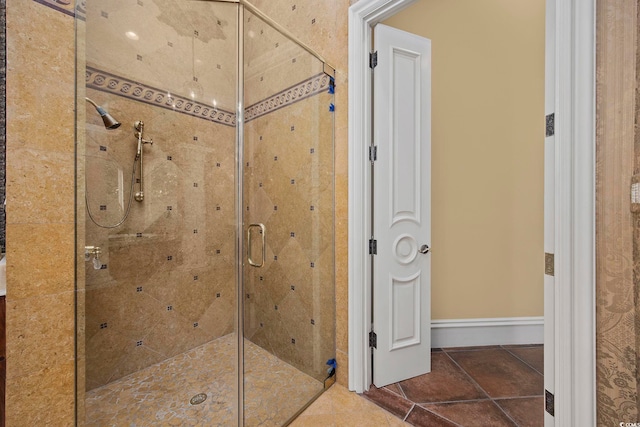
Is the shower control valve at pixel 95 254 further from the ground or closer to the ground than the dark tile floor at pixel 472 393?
further from the ground

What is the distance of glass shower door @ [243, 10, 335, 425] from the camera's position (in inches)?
59.1

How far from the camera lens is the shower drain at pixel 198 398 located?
1.47 meters

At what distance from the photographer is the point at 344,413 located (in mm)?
1462

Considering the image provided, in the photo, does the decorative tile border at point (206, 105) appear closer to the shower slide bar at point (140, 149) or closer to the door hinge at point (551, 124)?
the shower slide bar at point (140, 149)

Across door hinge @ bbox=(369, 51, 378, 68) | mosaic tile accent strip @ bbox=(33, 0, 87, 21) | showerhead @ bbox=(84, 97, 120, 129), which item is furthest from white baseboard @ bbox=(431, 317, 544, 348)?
mosaic tile accent strip @ bbox=(33, 0, 87, 21)

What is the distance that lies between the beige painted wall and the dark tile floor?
1.19ft

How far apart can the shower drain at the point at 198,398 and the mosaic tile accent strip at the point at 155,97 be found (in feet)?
5.13

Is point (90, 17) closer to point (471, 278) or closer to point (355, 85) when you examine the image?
point (355, 85)

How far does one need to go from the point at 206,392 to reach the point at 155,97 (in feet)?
5.94

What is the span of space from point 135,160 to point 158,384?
1347 mm

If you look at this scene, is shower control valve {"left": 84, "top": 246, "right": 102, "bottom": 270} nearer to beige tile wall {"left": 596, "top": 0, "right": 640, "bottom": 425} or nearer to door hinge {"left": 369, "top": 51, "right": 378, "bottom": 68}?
door hinge {"left": 369, "top": 51, "right": 378, "bottom": 68}

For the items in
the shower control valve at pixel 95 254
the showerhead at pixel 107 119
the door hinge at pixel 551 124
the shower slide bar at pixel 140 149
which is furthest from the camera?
the shower slide bar at pixel 140 149

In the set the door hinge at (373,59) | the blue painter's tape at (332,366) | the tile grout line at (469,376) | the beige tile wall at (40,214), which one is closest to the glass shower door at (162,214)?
the beige tile wall at (40,214)

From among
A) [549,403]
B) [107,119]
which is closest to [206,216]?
[107,119]
